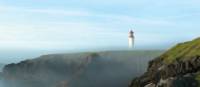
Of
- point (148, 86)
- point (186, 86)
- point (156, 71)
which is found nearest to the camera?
point (186, 86)

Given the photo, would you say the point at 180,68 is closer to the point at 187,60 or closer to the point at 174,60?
the point at 187,60

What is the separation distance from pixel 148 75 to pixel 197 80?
3364 cm

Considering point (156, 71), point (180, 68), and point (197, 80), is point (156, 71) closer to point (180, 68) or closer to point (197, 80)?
point (180, 68)

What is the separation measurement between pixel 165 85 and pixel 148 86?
17.2m

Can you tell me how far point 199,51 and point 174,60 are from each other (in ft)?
32.6

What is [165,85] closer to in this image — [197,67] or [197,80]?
[197,80]

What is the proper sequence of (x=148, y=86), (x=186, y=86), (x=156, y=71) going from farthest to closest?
(x=156, y=71)
(x=148, y=86)
(x=186, y=86)

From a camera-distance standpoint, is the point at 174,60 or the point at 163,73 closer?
the point at 163,73

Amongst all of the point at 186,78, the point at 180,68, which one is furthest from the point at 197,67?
the point at 186,78

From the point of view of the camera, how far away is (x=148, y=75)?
194 meters

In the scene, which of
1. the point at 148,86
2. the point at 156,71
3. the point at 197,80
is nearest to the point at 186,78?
the point at 197,80

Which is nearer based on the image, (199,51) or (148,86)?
(148,86)

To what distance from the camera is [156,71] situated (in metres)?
189

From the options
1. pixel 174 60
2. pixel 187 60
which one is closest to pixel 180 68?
pixel 187 60
